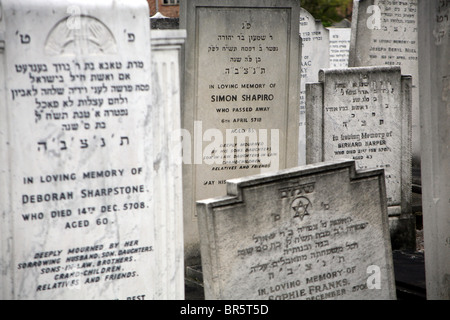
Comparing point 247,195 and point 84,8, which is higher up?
point 84,8

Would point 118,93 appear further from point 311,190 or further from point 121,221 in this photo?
point 311,190

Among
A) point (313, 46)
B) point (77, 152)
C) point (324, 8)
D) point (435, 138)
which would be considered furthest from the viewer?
point (324, 8)

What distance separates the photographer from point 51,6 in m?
4.06

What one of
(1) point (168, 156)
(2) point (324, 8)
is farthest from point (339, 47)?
(2) point (324, 8)

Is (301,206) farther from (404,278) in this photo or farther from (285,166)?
(285,166)

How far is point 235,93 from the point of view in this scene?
22.2 ft

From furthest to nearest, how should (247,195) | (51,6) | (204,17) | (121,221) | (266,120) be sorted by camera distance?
(266,120) → (204,17) → (247,195) → (121,221) → (51,6)

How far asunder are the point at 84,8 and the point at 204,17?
8.14 ft

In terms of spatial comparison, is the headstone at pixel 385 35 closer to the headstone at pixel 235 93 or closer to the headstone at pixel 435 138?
the headstone at pixel 235 93

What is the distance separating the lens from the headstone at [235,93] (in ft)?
21.6

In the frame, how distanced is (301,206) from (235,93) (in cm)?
211

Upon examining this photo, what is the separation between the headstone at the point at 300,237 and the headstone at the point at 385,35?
4.54m
